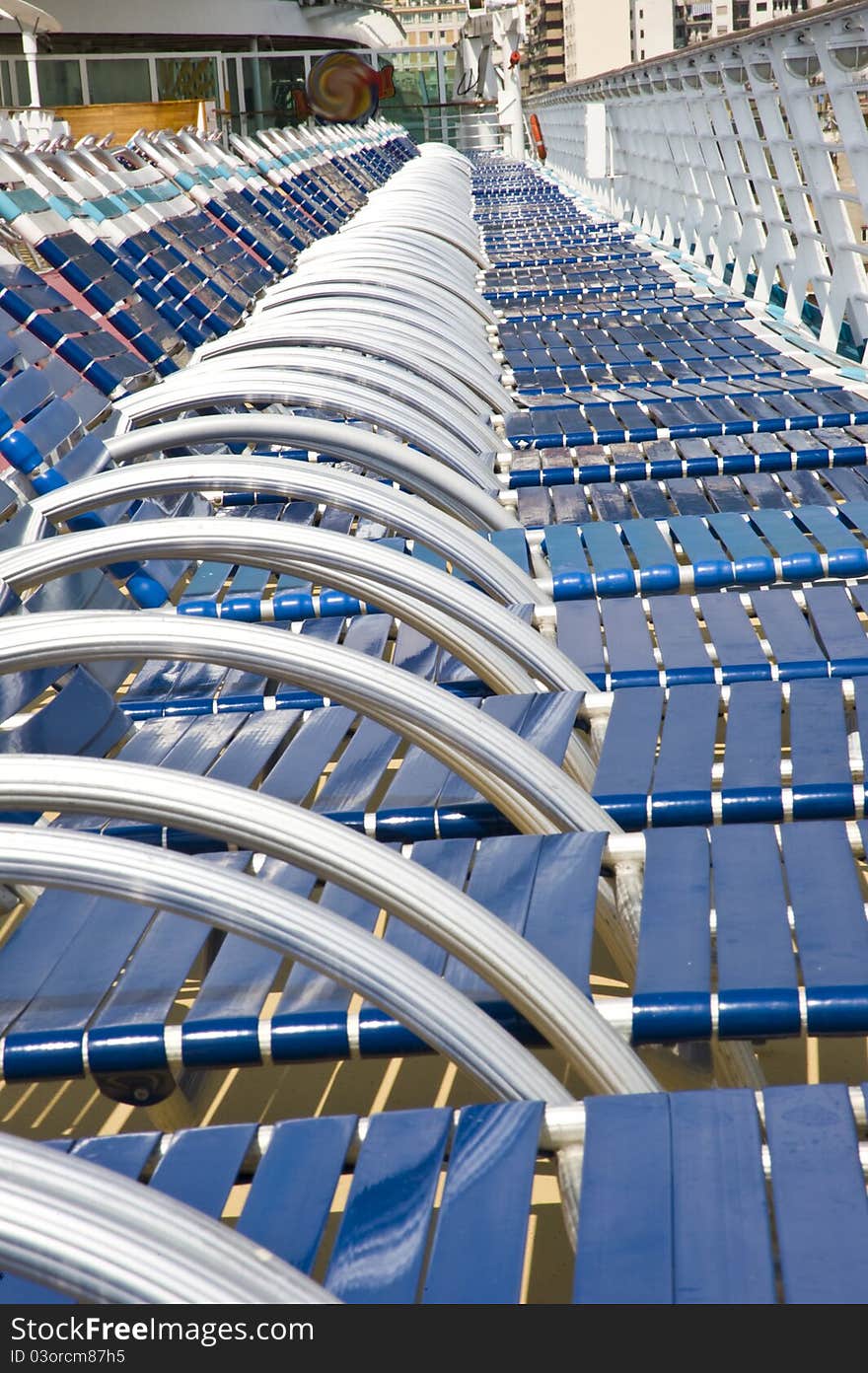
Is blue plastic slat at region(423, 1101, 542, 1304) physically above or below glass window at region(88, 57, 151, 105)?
below

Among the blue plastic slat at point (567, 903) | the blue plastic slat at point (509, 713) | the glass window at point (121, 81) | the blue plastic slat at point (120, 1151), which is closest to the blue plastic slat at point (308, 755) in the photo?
the blue plastic slat at point (509, 713)

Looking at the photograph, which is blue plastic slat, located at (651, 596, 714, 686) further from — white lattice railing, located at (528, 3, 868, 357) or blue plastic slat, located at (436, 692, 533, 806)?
white lattice railing, located at (528, 3, 868, 357)

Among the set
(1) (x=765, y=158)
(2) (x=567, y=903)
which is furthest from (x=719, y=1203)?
(1) (x=765, y=158)

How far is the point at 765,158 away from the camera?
7.91 meters

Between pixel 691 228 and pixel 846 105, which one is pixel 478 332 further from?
pixel 691 228

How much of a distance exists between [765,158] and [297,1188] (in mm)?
7616

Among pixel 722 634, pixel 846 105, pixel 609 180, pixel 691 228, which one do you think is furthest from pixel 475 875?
pixel 609 180

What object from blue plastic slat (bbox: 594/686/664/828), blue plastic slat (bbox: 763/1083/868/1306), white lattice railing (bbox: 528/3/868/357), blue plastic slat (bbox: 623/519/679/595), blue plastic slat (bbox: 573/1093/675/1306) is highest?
white lattice railing (bbox: 528/3/868/357)

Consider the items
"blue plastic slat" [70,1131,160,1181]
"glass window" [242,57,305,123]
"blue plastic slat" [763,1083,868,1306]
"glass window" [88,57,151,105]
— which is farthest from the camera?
"glass window" [242,57,305,123]

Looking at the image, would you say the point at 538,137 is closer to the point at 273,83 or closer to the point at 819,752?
the point at 273,83

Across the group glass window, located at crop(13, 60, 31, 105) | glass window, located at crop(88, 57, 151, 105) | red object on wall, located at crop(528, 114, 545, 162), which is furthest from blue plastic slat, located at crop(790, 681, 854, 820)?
glass window, located at crop(88, 57, 151, 105)

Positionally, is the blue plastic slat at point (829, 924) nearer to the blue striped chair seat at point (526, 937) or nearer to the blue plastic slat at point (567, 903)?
the blue striped chair seat at point (526, 937)

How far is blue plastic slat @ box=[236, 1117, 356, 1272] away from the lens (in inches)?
47.6

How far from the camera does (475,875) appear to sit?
5.71 ft
